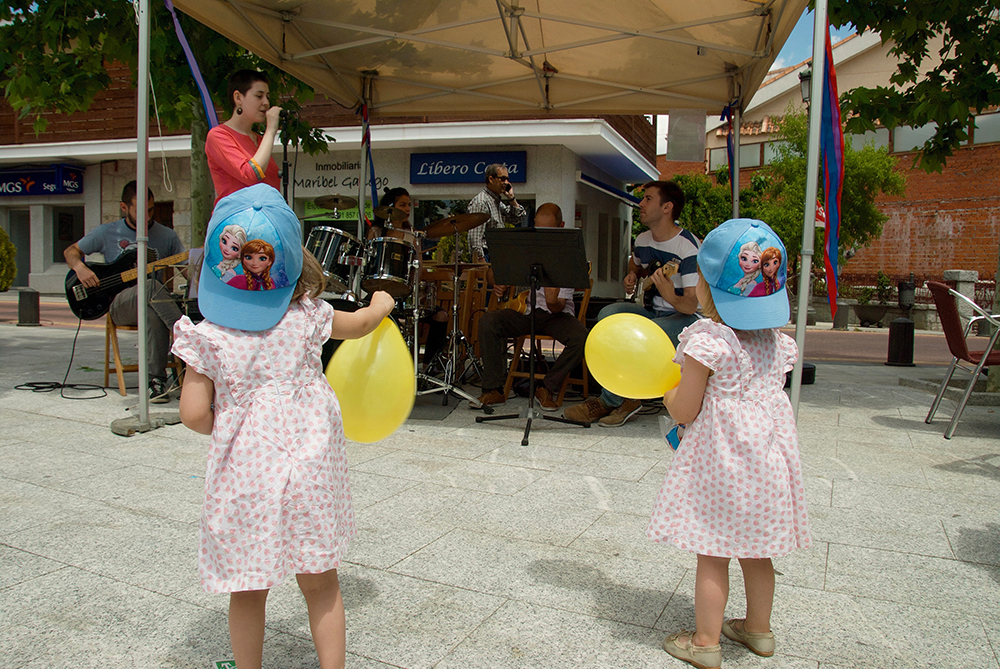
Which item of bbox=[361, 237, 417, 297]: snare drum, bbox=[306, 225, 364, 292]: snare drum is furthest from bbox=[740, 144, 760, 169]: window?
bbox=[306, 225, 364, 292]: snare drum

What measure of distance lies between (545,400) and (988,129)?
2698 cm

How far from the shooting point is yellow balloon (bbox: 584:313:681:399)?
2.45m

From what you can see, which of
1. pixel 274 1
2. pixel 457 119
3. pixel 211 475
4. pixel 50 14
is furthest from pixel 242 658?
pixel 457 119

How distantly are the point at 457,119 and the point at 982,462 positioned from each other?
13.4 metres

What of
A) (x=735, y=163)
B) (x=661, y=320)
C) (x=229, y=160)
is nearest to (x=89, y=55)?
(x=229, y=160)

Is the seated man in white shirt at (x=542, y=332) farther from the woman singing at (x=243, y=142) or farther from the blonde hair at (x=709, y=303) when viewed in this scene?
the blonde hair at (x=709, y=303)

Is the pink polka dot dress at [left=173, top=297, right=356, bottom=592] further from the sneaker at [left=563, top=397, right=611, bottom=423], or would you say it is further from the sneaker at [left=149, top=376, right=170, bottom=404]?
the sneaker at [left=149, top=376, right=170, bottom=404]

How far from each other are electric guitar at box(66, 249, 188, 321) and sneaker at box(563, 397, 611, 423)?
11.6 feet

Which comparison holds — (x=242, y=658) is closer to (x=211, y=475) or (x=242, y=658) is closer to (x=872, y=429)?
(x=211, y=475)

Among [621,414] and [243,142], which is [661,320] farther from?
[243,142]

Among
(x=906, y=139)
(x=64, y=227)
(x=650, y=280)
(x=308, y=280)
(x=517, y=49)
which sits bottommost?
(x=308, y=280)

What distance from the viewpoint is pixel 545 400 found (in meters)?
6.45

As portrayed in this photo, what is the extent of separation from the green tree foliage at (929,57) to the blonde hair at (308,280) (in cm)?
623

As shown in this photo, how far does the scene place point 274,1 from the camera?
222 inches
